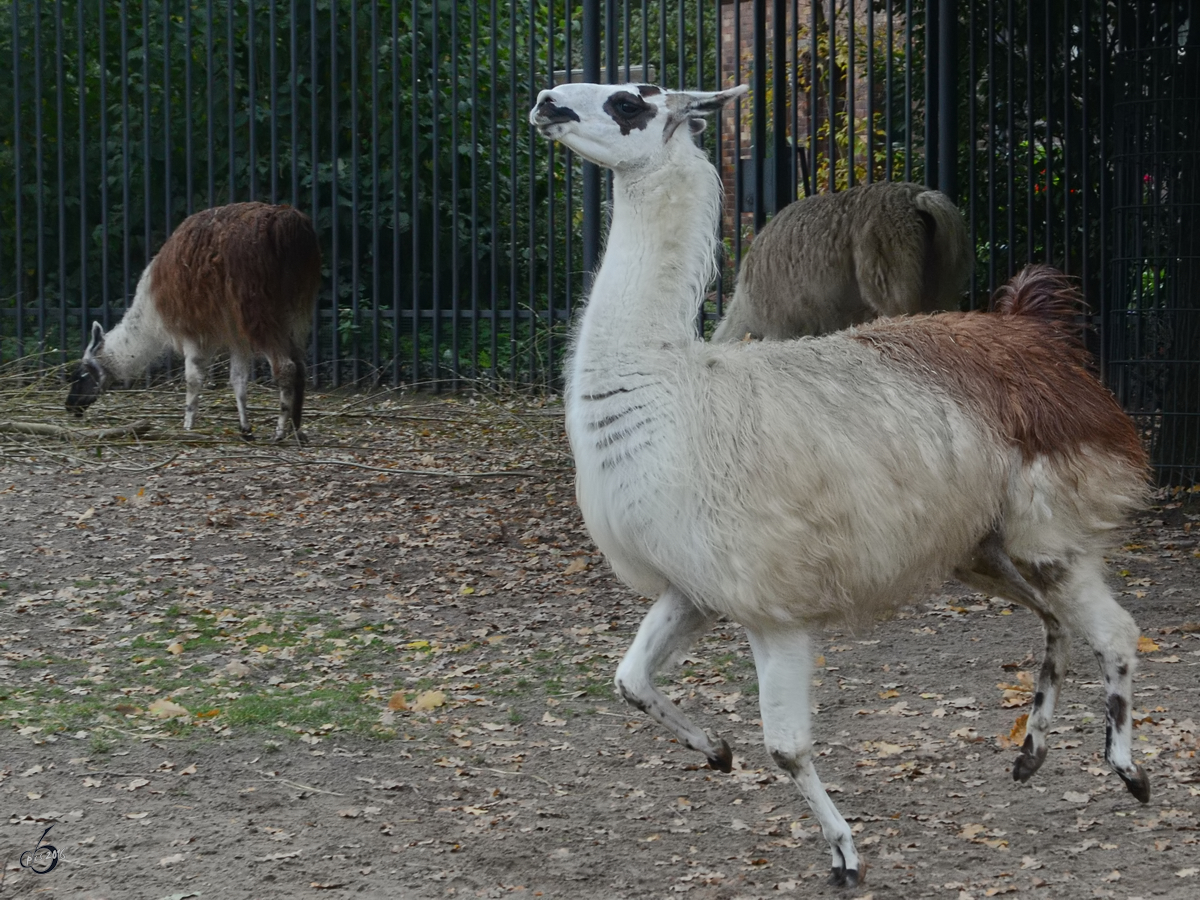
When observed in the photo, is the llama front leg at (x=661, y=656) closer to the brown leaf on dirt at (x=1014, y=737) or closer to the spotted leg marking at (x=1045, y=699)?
the spotted leg marking at (x=1045, y=699)

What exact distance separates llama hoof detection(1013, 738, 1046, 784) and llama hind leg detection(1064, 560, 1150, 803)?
189 mm

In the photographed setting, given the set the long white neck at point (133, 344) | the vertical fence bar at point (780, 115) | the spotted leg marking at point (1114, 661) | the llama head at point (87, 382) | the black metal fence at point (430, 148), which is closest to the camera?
the spotted leg marking at point (1114, 661)

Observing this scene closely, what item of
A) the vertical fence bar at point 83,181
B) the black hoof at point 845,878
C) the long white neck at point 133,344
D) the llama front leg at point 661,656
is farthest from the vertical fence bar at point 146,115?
the black hoof at point 845,878

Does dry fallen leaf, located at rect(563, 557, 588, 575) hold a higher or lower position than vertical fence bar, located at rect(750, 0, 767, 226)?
lower

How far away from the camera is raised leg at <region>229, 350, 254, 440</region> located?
9438 millimetres

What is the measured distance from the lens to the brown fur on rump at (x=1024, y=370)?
3746 millimetres

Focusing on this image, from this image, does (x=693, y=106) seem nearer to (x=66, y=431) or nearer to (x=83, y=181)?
Result: (x=66, y=431)

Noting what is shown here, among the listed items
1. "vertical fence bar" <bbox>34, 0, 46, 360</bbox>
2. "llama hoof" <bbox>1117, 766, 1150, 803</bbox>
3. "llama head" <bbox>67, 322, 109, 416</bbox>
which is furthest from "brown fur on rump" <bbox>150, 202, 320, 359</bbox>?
"llama hoof" <bbox>1117, 766, 1150, 803</bbox>

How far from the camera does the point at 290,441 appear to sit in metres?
9.46

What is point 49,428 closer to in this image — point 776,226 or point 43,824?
point 776,226

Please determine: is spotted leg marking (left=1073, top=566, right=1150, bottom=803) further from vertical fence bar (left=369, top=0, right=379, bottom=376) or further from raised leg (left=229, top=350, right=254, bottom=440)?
vertical fence bar (left=369, top=0, right=379, bottom=376)

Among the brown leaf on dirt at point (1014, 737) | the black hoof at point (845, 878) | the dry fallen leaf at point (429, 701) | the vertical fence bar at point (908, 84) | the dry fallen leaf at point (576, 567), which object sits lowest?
the dry fallen leaf at point (576, 567)

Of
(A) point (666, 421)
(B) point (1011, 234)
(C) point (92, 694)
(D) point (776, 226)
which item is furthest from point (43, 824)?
(B) point (1011, 234)

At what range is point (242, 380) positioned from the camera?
31.4 feet
